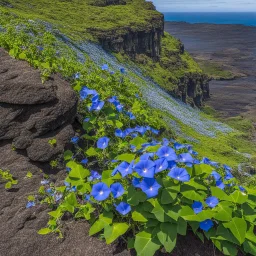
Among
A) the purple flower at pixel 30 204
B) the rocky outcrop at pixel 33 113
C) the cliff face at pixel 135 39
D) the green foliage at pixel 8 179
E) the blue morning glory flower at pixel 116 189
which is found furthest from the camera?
the cliff face at pixel 135 39

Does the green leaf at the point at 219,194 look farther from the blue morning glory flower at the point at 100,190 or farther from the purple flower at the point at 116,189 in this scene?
the blue morning glory flower at the point at 100,190

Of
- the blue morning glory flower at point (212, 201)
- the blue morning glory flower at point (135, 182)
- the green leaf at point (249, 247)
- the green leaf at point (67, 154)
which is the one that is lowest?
the green leaf at point (249, 247)

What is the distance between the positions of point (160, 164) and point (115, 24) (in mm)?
47804

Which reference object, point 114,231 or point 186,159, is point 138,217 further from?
point 186,159

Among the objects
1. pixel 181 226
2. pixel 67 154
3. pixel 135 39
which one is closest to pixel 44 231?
pixel 67 154

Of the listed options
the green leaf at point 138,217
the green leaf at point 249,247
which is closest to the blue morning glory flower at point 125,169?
the green leaf at point 138,217

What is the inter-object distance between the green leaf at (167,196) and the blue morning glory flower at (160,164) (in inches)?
9.5

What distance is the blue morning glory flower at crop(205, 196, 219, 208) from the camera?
12.7 ft

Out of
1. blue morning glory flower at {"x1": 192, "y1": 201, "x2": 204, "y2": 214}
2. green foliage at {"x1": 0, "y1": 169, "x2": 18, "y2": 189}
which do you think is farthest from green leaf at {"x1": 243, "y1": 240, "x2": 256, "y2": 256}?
green foliage at {"x1": 0, "y1": 169, "x2": 18, "y2": 189}

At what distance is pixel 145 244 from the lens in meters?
3.74

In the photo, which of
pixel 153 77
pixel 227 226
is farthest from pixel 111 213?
pixel 153 77

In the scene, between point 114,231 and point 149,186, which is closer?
point 149,186

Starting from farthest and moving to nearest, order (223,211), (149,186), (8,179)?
(8,179), (223,211), (149,186)

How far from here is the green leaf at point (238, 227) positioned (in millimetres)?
3727
